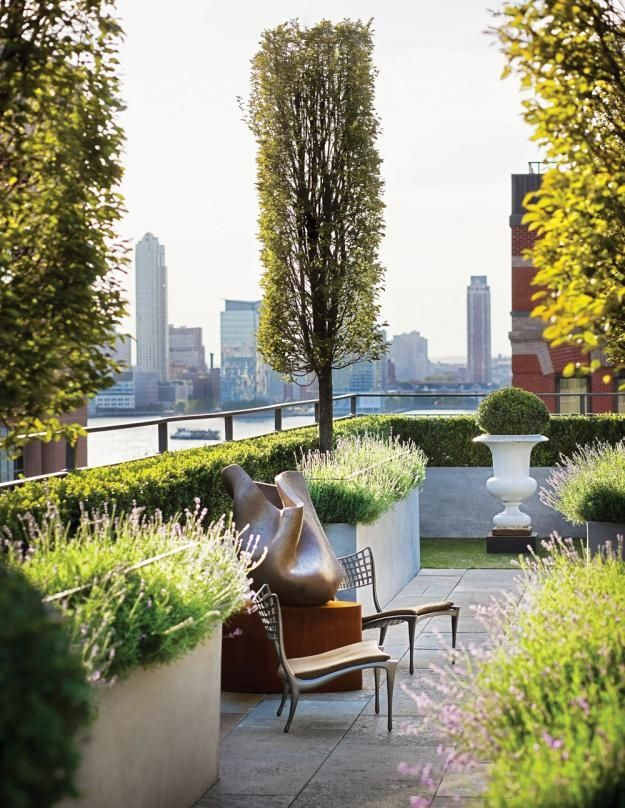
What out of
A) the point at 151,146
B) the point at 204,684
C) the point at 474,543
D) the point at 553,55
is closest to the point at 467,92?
the point at 151,146

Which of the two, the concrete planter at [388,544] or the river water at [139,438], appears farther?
the concrete planter at [388,544]

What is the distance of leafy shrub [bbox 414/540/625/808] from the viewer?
10.6 ft

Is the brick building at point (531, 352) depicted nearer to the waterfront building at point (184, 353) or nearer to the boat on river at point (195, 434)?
the waterfront building at point (184, 353)

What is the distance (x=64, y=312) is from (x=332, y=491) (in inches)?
214

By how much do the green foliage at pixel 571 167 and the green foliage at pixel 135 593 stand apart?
77.8 inches

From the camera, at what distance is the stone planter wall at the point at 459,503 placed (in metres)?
16.6

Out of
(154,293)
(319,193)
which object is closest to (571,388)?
(154,293)

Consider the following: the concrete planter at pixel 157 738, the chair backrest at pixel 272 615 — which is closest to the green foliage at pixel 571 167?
the concrete planter at pixel 157 738

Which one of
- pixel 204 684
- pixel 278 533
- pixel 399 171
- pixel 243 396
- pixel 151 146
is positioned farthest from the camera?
pixel 243 396

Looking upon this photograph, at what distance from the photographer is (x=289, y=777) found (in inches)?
234

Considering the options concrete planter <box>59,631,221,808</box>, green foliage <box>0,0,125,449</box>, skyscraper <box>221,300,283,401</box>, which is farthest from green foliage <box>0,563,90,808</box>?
skyscraper <box>221,300,283,401</box>

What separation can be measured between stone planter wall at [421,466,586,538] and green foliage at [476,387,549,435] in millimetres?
2052

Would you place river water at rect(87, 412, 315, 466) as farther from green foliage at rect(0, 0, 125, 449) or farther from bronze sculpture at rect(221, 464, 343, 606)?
green foliage at rect(0, 0, 125, 449)

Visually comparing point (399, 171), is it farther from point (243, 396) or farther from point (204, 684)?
point (204, 684)
